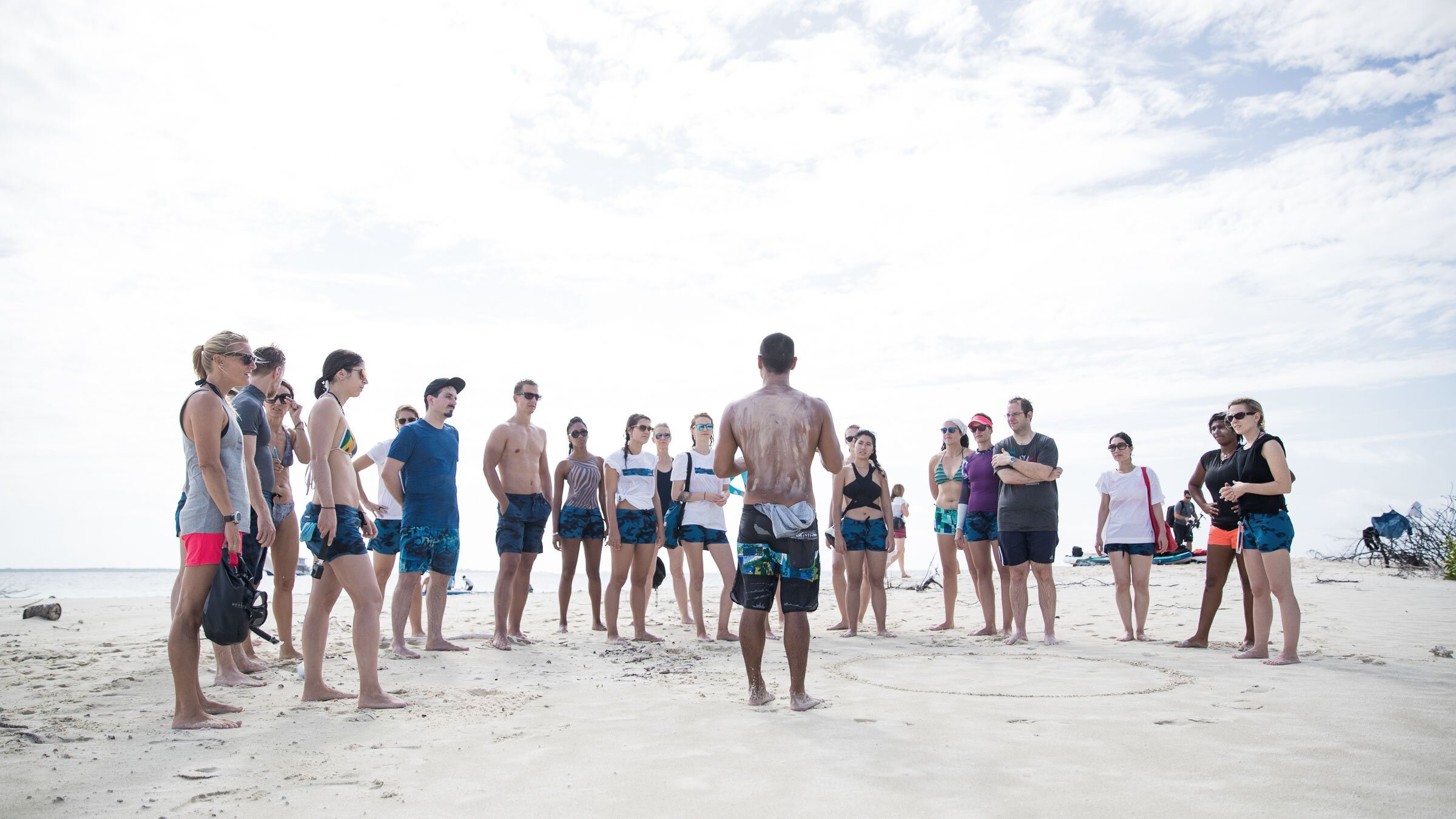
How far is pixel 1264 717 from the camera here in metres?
4.12

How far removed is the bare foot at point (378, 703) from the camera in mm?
4562

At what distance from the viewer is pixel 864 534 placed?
26.6 ft

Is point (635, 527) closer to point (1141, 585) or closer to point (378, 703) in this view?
point (378, 703)

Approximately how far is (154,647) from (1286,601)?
28.6ft

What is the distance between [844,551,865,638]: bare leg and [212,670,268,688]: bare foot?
15.9ft

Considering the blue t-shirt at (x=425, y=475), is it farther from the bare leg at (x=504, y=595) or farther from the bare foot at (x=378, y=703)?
the bare foot at (x=378, y=703)

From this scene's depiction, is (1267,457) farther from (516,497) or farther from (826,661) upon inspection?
(516,497)

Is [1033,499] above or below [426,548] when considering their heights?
above

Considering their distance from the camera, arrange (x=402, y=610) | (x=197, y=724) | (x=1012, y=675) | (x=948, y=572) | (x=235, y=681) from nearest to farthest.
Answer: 1. (x=197, y=724)
2. (x=235, y=681)
3. (x=1012, y=675)
4. (x=402, y=610)
5. (x=948, y=572)

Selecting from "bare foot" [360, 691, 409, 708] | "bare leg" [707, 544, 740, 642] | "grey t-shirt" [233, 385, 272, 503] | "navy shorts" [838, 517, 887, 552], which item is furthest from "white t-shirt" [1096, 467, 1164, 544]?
"grey t-shirt" [233, 385, 272, 503]

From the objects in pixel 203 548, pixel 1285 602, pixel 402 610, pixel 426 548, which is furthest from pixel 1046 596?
pixel 203 548

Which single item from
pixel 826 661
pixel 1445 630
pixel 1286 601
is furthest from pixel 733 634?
pixel 1445 630

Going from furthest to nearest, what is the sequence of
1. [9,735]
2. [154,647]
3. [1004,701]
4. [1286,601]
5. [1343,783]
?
[154,647], [1286,601], [1004,701], [9,735], [1343,783]

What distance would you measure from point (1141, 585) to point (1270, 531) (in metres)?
2.04
